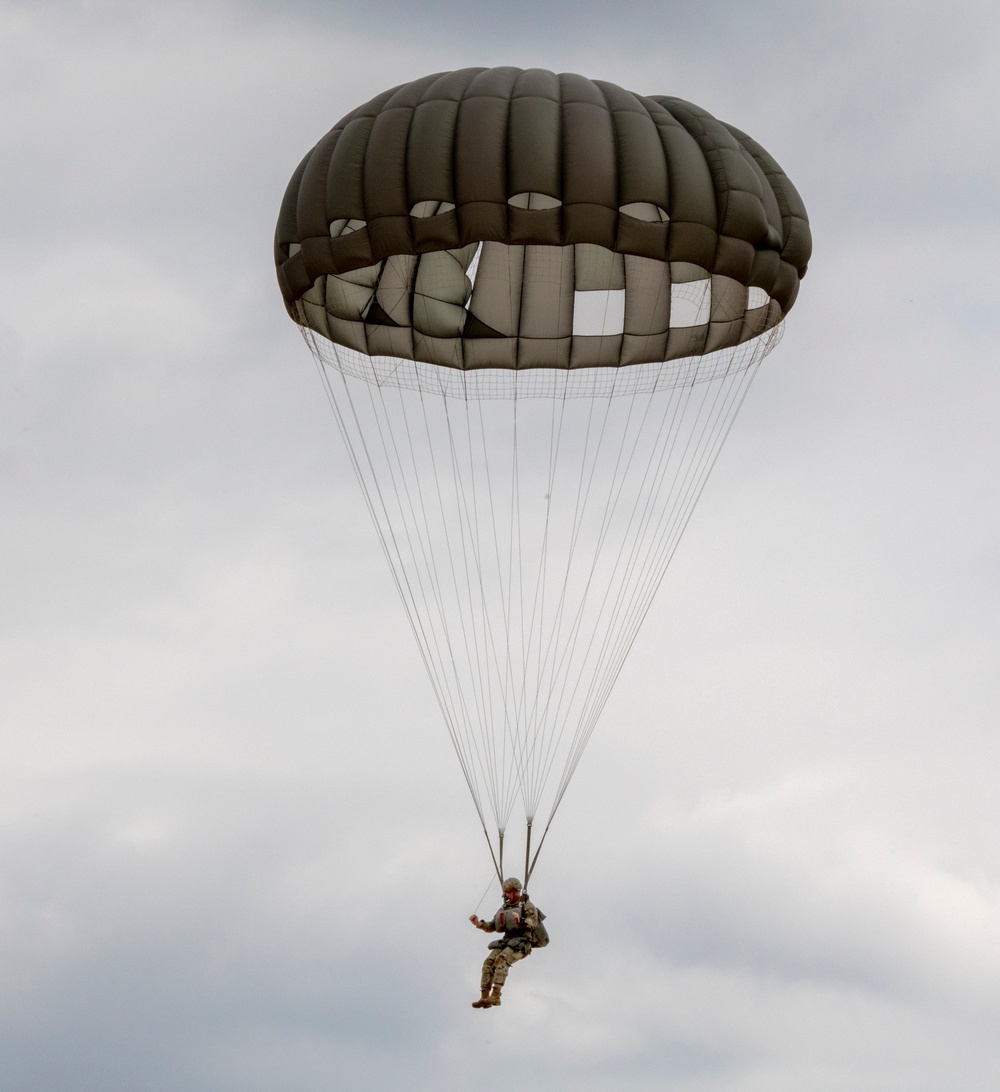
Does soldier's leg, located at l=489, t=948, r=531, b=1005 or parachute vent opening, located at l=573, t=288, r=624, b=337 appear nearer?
soldier's leg, located at l=489, t=948, r=531, b=1005

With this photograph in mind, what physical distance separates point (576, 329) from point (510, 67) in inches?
149

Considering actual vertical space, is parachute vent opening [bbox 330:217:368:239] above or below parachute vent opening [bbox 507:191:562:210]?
below

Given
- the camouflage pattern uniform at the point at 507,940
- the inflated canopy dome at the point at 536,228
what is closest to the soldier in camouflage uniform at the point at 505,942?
the camouflage pattern uniform at the point at 507,940

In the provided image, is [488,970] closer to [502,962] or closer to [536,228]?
[502,962]

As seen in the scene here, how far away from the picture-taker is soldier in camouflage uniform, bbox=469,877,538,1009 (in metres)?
22.5

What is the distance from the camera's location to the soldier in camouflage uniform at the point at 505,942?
22.5 meters

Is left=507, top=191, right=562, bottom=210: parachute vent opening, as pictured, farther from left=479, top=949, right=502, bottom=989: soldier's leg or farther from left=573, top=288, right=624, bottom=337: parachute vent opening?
left=479, top=949, right=502, bottom=989: soldier's leg

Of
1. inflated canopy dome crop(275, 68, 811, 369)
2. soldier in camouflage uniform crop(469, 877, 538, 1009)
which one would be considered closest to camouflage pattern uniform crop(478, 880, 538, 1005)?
soldier in camouflage uniform crop(469, 877, 538, 1009)

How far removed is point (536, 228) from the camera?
2294 cm

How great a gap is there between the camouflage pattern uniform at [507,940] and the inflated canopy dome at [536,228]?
Answer: 7884mm

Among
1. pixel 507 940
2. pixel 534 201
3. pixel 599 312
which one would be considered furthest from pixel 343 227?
pixel 507 940

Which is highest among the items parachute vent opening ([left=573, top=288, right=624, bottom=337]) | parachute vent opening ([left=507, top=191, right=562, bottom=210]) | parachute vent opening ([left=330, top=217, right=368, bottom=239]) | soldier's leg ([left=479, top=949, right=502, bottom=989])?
parachute vent opening ([left=573, top=288, right=624, bottom=337])

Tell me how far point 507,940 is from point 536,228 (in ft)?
28.3

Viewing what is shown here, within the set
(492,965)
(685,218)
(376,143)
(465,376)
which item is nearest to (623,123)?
(685,218)
